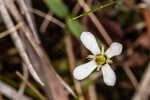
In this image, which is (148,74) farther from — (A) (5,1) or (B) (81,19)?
(A) (5,1)

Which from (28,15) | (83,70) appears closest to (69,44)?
(28,15)

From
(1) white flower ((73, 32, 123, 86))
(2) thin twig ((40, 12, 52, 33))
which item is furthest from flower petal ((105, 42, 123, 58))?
(2) thin twig ((40, 12, 52, 33))

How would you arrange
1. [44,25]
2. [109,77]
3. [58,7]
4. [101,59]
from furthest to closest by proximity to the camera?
[44,25]
[58,7]
[101,59]
[109,77]

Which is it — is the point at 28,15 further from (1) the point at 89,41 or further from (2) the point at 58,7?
(1) the point at 89,41

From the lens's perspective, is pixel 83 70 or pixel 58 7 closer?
pixel 83 70

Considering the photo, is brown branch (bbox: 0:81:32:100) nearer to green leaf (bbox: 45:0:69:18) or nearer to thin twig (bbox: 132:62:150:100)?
green leaf (bbox: 45:0:69:18)
